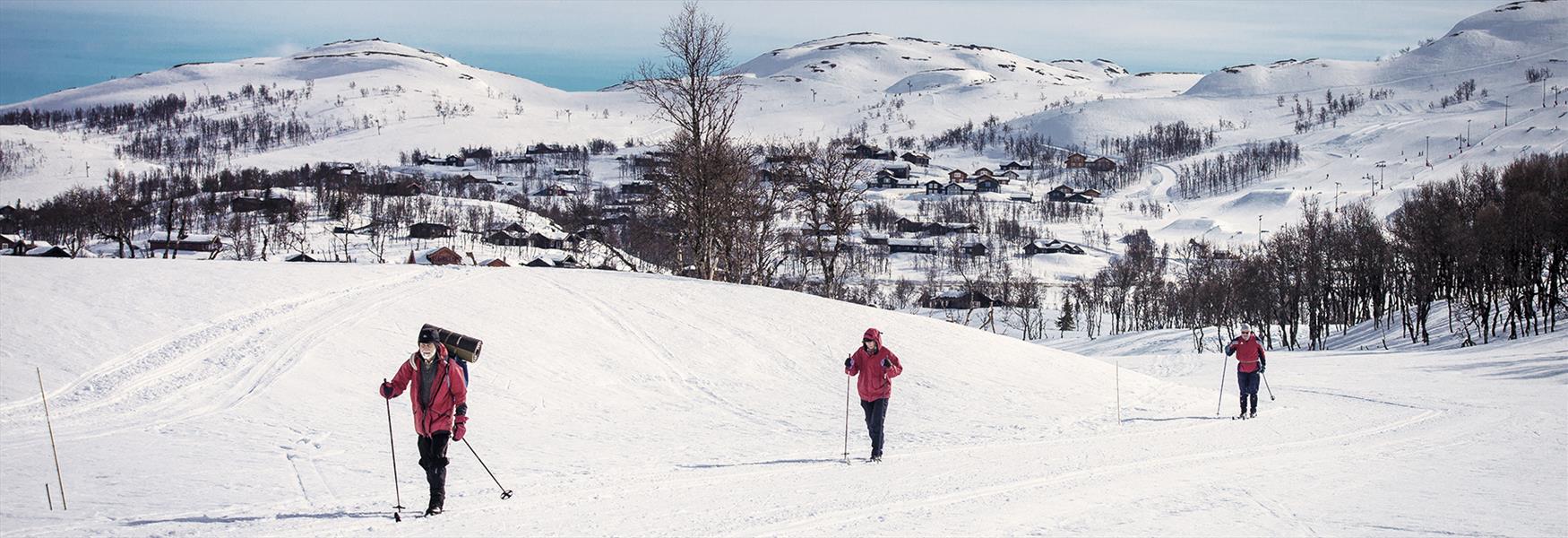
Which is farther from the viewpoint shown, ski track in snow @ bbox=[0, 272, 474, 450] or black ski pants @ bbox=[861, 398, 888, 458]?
ski track in snow @ bbox=[0, 272, 474, 450]

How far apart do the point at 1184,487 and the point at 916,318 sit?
606 inches

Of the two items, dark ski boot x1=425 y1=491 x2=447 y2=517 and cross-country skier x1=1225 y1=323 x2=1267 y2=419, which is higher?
dark ski boot x1=425 y1=491 x2=447 y2=517

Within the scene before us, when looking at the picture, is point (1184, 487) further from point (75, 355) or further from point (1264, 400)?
point (75, 355)

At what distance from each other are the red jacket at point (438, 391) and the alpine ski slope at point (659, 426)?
88 centimetres

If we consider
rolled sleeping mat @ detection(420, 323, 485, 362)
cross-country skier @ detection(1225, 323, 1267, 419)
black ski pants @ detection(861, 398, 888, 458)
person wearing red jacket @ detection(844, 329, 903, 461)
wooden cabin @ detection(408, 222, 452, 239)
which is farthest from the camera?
wooden cabin @ detection(408, 222, 452, 239)

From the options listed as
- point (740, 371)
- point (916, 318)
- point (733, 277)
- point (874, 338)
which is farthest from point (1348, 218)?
point (874, 338)

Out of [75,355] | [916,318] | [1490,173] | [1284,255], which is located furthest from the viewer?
[1284,255]

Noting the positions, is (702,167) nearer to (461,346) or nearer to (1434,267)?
(461,346)

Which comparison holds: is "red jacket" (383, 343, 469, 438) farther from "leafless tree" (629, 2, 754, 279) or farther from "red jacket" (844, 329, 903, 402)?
"leafless tree" (629, 2, 754, 279)

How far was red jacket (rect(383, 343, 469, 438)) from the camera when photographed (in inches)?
385

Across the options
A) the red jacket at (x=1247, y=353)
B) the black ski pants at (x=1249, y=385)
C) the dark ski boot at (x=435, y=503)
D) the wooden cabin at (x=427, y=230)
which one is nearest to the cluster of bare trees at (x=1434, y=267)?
the red jacket at (x=1247, y=353)

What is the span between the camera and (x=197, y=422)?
1452 centimetres

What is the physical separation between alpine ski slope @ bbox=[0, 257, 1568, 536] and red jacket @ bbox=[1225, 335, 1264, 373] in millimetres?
983

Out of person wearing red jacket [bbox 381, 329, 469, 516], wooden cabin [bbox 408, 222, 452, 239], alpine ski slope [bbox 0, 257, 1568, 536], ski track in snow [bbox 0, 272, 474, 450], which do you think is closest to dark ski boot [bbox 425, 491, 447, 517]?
person wearing red jacket [bbox 381, 329, 469, 516]
